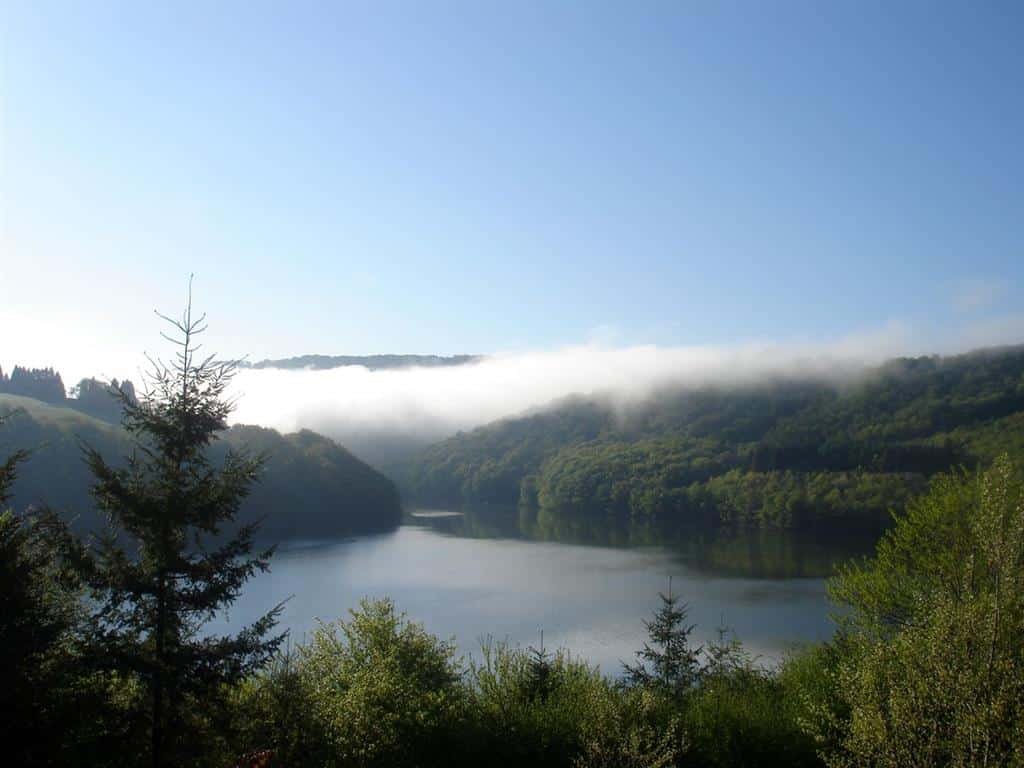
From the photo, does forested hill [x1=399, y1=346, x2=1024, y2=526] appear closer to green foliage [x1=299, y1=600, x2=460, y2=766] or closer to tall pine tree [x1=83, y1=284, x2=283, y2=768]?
green foliage [x1=299, y1=600, x2=460, y2=766]

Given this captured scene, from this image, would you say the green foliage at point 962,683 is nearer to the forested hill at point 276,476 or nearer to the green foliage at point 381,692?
the green foliage at point 381,692

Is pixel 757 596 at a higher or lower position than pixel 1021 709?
lower

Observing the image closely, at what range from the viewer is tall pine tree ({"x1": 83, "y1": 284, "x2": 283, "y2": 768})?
30.5 ft

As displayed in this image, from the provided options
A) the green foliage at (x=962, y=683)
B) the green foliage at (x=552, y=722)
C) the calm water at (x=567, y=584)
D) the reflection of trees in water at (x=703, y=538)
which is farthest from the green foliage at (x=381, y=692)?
the reflection of trees in water at (x=703, y=538)

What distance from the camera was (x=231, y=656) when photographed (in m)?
9.71

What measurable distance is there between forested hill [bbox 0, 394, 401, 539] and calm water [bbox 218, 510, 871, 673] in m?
9.64

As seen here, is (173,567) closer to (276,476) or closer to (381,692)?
(381,692)

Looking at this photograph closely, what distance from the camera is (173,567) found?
9.52m

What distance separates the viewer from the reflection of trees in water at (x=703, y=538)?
5719cm

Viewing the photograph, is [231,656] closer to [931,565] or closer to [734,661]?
[734,661]

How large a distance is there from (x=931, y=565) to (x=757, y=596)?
2460 centimetres

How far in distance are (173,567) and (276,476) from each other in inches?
3277

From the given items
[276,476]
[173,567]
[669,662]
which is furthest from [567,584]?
[276,476]

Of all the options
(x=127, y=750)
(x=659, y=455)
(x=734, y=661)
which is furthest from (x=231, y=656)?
(x=659, y=455)
